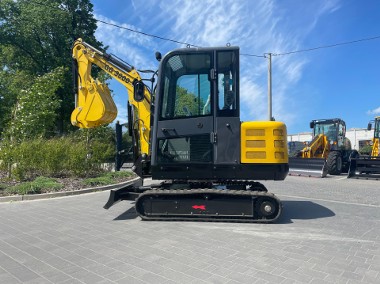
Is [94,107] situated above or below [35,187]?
above

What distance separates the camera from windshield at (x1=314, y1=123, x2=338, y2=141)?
57.6ft

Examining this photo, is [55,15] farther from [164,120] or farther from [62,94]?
[164,120]

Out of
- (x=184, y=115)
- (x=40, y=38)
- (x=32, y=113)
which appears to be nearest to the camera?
(x=184, y=115)

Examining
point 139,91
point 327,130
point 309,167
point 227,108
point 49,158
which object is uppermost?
point 327,130

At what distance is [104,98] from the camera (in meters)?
7.06

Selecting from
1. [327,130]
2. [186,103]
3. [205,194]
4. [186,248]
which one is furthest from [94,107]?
[327,130]

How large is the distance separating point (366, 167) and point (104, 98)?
506 inches

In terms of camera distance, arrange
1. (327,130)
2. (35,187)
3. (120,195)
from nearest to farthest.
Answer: (120,195) < (35,187) < (327,130)

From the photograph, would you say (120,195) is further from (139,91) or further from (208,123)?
(208,123)

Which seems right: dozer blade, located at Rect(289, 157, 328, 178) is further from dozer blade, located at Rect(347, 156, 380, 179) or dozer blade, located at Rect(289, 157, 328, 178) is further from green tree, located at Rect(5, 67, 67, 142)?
green tree, located at Rect(5, 67, 67, 142)

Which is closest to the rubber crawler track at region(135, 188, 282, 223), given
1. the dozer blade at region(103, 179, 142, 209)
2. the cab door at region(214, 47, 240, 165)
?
the dozer blade at region(103, 179, 142, 209)

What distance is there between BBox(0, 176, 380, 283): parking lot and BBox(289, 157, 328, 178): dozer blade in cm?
782

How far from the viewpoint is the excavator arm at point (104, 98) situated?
22.1 ft

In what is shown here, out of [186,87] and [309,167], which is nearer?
[186,87]
